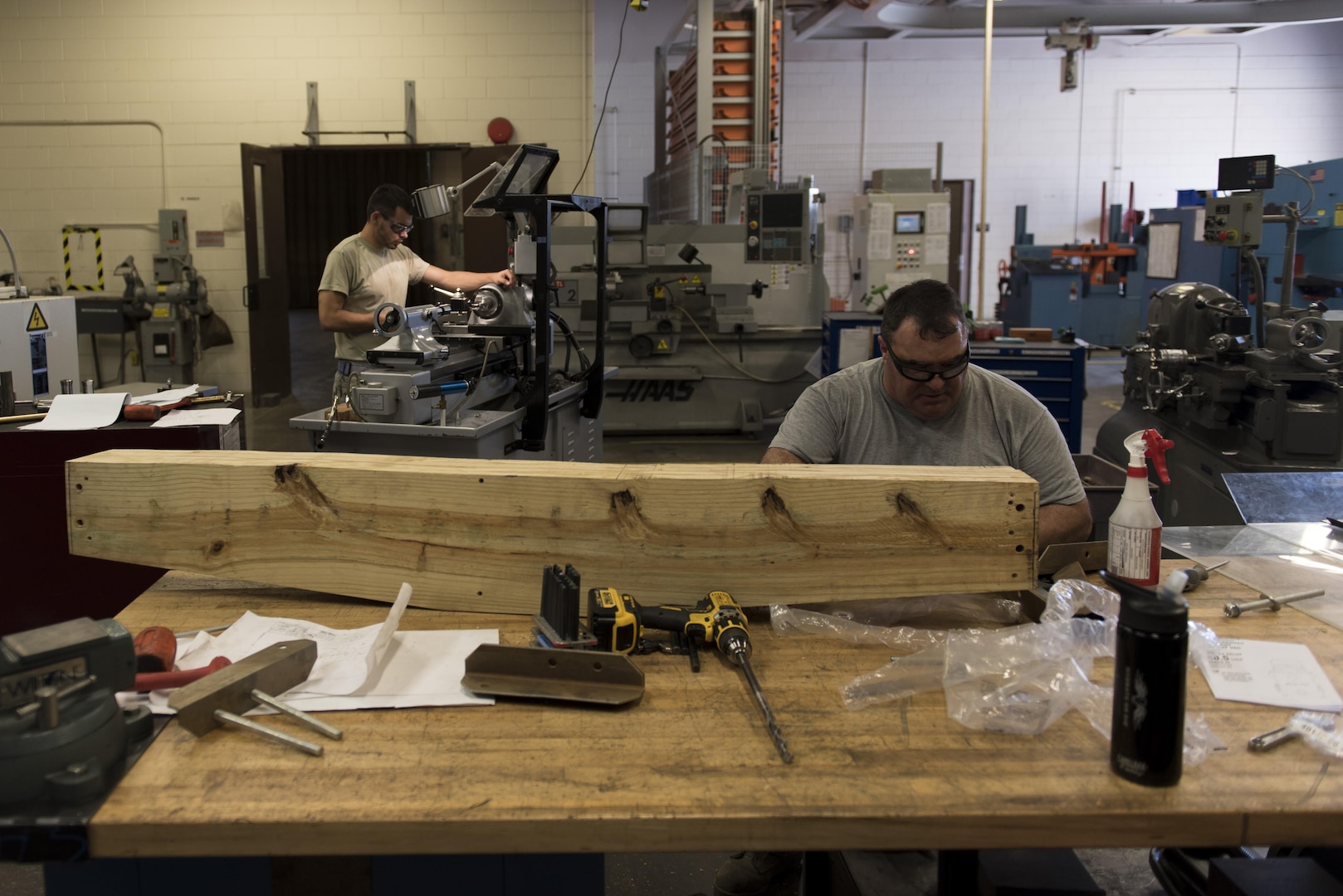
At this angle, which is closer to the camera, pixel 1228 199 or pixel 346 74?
pixel 1228 199

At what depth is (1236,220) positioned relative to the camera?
4.15 m

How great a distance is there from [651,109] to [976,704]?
404 inches

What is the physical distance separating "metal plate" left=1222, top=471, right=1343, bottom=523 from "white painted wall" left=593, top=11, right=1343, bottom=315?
7.98 m

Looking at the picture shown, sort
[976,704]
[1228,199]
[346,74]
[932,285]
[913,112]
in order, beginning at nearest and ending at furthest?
[976,704] → [932,285] → [1228,199] → [346,74] → [913,112]

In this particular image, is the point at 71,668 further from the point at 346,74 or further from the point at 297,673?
the point at 346,74

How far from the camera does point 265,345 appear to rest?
7086 millimetres

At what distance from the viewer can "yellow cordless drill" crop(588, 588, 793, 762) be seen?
133 cm

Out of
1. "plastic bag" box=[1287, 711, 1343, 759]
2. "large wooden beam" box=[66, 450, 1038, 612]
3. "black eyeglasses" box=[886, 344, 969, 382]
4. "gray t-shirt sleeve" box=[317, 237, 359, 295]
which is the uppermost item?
"gray t-shirt sleeve" box=[317, 237, 359, 295]

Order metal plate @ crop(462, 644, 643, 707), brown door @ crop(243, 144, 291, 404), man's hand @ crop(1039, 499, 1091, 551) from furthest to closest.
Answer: brown door @ crop(243, 144, 291, 404)
man's hand @ crop(1039, 499, 1091, 551)
metal plate @ crop(462, 644, 643, 707)

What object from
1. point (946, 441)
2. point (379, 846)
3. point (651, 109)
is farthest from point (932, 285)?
point (651, 109)

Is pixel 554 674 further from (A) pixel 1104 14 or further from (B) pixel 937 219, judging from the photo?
(A) pixel 1104 14

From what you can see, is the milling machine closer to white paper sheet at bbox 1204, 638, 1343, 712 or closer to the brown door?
white paper sheet at bbox 1204, 638, 1343, 712

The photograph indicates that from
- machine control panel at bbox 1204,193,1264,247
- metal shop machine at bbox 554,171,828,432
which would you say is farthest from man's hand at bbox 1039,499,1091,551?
metal shop machine at bbox 554,171,828,432

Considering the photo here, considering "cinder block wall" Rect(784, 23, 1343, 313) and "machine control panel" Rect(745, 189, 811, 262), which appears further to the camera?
"cinder block wall" Rect(784, 23, 1343, 313)
